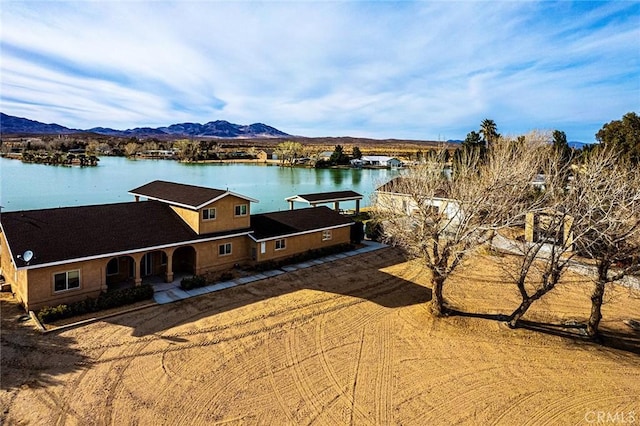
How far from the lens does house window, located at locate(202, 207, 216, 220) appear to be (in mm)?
17970

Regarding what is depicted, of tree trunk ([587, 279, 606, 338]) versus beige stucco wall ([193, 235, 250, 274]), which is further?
beige stucco wall ([193, 235, 250, 274])

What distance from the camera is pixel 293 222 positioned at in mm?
22156

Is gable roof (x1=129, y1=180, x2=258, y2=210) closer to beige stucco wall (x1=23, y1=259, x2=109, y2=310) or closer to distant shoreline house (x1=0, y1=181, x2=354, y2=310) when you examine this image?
distant shoreline house (x1=0, y1=181, x2=354, y2=310)

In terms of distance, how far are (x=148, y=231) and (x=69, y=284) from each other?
364 centimetres

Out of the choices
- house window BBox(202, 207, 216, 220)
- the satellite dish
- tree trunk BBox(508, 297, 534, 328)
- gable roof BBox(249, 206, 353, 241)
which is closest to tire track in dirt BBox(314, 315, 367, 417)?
tree trunk BBox(508, 297, 534, 328)

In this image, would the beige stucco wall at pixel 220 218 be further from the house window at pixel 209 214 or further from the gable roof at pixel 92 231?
the gable roof at pixel 92 231

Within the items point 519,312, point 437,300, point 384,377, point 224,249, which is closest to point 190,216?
point 224,249

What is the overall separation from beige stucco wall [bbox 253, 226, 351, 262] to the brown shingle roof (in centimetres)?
322

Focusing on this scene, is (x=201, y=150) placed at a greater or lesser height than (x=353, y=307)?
greater

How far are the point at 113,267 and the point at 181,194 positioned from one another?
477cm

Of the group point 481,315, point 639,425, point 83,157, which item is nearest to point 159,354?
point 481,315

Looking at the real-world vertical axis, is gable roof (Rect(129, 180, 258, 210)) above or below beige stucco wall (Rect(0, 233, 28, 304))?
above

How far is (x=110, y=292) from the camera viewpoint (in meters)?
15.0

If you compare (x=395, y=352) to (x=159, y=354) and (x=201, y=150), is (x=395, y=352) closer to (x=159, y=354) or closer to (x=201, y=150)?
(x=159, y=354)
